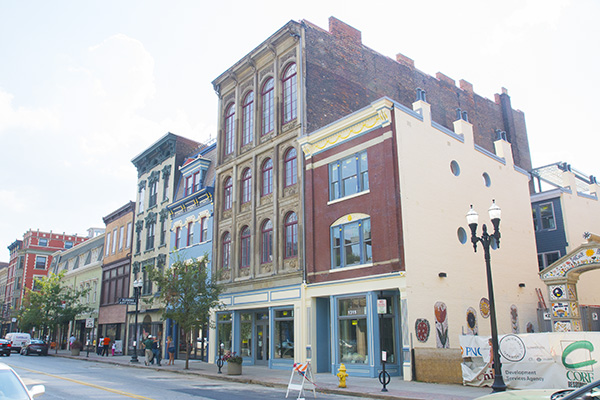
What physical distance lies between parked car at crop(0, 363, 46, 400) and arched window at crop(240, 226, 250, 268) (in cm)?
2256

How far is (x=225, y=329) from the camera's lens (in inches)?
1203

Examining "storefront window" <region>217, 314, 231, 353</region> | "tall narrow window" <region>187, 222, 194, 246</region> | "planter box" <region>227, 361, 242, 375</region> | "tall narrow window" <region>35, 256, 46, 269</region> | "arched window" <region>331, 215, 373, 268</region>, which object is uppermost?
"tall narrow window" <region>35, 256, 46, 269</region>

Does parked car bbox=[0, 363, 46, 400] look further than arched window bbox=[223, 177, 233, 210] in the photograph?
No

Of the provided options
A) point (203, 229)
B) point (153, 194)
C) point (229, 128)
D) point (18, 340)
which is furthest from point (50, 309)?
point (229, 128)

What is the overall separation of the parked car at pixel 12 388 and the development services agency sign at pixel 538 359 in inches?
526

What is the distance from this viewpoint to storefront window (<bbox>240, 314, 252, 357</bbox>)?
94.3ft

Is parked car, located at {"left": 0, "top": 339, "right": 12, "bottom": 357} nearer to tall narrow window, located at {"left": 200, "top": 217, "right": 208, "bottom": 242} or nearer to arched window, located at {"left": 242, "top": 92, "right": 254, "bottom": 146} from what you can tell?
tall narrow window, located at {"left": 200, "top": 217, "right": 208, "bottom": 242}

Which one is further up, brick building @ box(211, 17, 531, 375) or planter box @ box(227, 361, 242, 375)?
brick building @ box(211, 17, 531, 375)

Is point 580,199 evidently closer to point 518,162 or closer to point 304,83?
point 518,162

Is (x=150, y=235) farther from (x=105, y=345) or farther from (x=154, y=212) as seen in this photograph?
(x=105, y=345)

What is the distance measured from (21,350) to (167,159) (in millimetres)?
20232

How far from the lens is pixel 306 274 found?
24.8 meters

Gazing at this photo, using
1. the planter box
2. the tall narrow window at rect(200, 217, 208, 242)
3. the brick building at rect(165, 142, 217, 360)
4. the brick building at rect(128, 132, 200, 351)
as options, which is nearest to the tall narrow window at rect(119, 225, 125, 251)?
the brick building at rect(128, 132, 200, 351)

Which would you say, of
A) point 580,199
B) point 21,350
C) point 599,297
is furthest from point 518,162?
point 21,350
